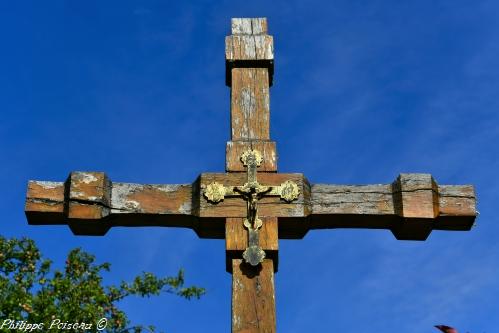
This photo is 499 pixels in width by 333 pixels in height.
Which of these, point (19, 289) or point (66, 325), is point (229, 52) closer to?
point (66, 325)

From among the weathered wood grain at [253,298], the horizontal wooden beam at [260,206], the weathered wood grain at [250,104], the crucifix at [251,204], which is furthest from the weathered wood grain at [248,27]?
the weathered wood grain at [253,298]

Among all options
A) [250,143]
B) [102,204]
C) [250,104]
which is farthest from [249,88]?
[102,204]

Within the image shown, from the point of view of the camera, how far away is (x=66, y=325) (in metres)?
7.79

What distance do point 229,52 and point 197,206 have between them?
106cm

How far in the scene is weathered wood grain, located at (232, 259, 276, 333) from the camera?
4.59 meters

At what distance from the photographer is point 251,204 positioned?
4.93 meters

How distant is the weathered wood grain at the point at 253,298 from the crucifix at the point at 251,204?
0.06ft

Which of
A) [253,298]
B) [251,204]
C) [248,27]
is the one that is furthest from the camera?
[248,27]

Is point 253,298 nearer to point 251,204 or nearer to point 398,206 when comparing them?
point 251,204

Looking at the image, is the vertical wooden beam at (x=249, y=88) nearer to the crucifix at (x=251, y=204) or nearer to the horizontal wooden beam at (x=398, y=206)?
the crucifix at (x=251, y=204)

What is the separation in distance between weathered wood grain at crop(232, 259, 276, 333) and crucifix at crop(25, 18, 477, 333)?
2cm

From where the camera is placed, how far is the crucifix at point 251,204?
4.94m

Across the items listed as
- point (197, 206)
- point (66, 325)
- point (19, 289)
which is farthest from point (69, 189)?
point (19, 289)

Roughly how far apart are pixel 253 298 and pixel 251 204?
56 cm
